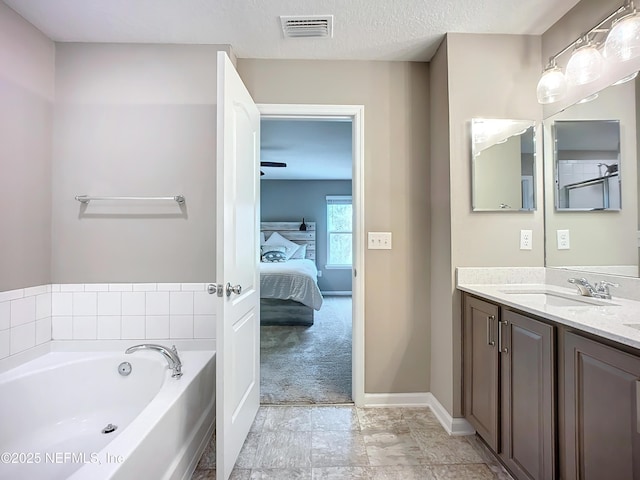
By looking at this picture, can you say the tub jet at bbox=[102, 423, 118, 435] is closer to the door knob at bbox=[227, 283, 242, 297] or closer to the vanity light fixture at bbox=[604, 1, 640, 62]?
the door knob at bbox=[227, 283, 242, 297]

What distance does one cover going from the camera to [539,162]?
1.92 metres

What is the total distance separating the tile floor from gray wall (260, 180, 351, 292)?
14.9 feet

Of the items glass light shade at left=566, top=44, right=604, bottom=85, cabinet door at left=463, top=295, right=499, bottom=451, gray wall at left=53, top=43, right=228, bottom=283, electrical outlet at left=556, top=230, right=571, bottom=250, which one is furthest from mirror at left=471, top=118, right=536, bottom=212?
gray wall at left=53, top=43, right=228, bottom=283

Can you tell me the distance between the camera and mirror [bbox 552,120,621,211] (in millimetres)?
1519

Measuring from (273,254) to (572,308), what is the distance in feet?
15.9

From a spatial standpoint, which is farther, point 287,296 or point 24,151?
point 287,296

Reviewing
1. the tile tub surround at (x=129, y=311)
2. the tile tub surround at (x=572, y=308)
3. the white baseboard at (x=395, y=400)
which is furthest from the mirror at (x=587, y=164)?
the tile tub surround at (x=129, y=311)

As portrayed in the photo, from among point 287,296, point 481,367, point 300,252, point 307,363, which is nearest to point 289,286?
point 287,296

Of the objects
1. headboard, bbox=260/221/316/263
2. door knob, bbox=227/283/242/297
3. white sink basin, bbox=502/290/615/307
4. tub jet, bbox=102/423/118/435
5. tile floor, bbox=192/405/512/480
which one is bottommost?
tile floor, bbox=192/405/512/480

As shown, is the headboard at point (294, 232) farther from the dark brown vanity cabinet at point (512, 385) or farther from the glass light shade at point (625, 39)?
the glass light shade at point (625, 39)

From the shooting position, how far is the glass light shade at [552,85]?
168cm

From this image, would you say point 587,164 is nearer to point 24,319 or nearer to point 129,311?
point 129,311

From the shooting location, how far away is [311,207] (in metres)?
6.67

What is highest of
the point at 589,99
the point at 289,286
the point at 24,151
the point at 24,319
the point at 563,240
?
the point at 589,99
